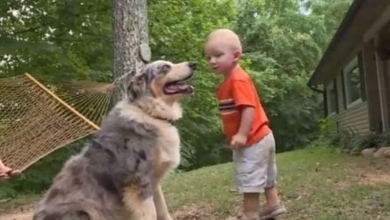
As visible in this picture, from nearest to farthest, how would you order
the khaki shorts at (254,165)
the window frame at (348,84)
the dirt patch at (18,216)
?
the khaki shorts at (254,165) → the dirt patch at (18,216) → the window frame at (348,84)

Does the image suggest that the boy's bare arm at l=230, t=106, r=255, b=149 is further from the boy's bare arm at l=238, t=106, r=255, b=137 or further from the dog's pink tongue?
the dog's pink tongue

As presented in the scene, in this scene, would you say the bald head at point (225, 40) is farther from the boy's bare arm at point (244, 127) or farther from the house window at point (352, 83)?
the house window at point (352, 83)

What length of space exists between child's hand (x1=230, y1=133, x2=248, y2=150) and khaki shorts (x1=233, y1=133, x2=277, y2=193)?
0.10 metres

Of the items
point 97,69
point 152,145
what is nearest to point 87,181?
point 152,145

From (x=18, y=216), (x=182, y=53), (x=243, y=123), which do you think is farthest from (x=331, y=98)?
(x=243, y=123)

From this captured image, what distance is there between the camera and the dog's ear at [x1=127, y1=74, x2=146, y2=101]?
3.50 metres

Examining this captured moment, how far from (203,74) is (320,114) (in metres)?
12.8

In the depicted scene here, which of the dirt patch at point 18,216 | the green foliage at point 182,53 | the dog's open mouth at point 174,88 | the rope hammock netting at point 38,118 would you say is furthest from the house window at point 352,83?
the dog's open mouth at point 174,88

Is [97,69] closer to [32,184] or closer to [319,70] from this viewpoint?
[32,184]

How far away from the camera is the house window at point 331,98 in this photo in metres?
20.6

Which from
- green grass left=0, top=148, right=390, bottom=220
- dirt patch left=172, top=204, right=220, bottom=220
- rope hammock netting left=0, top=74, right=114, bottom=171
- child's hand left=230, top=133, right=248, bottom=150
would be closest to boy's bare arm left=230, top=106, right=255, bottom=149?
child's hand left=230, top=133, right=248, bottom=150

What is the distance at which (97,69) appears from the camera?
37.8ft

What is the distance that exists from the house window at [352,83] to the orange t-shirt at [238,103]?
468 inches

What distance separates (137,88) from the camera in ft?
11.6
